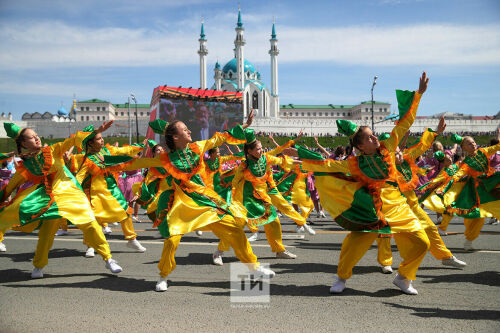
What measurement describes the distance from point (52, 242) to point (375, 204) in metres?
3.89

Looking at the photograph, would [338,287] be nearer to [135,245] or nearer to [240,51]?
[135,245]

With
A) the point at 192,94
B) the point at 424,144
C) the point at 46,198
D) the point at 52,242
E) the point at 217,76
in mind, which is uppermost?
the point at 217,76

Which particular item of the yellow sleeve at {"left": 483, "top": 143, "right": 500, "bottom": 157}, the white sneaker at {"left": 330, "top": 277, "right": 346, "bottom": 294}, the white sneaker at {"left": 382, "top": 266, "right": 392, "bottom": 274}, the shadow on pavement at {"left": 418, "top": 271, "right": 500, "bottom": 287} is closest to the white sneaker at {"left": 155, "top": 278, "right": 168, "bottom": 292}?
the white sneaker at {"left": 330, "top": 277, "right": 346, "bottom": 294}

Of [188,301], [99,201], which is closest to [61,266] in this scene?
[99,201]

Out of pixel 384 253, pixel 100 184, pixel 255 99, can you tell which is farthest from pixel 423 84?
pixel 255 99

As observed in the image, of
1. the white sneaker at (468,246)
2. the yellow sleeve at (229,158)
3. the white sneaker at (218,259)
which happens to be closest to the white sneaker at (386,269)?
the white sneaker at (468,246)

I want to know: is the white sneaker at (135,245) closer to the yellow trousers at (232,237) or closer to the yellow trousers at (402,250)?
the yellow trousers at (232,237)

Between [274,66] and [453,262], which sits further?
[274,66]

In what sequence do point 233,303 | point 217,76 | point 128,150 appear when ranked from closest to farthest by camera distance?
point 233,303 < point 128,150 < point 217,76

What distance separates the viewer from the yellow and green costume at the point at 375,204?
177 inches

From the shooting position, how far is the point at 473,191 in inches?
262

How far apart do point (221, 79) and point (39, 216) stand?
94112mm

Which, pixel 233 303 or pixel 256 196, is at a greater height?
pixel 256 196

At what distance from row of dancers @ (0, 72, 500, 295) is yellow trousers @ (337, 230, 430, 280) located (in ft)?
0.03
